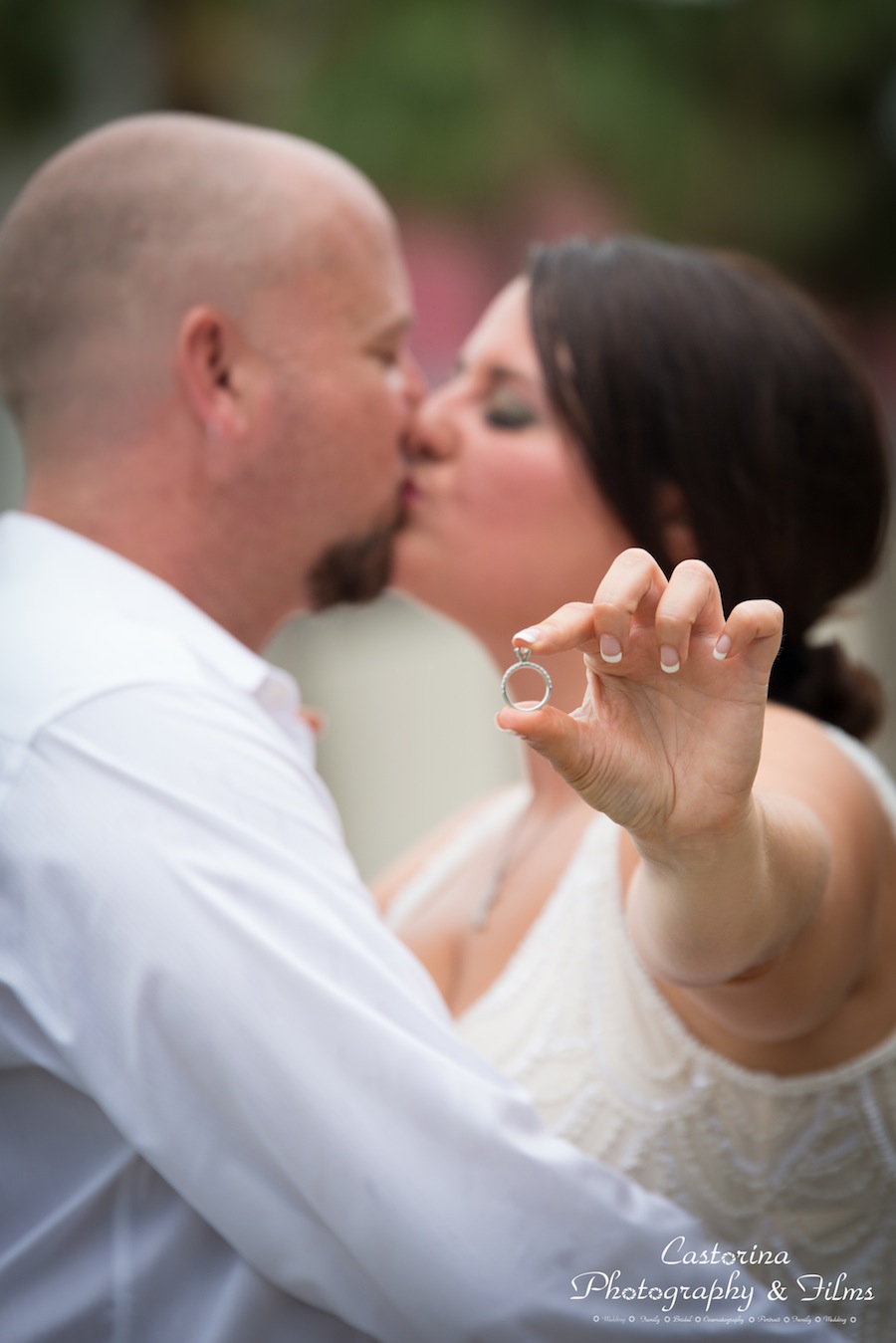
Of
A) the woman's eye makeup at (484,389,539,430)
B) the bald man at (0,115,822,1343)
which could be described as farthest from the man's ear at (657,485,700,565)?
the bald man at (0,115,822,1343)

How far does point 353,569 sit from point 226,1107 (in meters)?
1.04

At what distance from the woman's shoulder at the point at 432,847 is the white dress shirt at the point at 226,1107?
1.21 meters

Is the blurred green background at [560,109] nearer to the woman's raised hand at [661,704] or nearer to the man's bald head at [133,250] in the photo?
the man's bald head at [133,250]

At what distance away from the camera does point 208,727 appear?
1.61 metres

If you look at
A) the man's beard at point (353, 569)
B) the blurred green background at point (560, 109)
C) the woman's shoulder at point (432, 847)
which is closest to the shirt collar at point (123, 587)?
the man's beard at point (353, 569)

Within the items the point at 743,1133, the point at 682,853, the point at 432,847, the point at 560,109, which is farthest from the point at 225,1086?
the point at 560,109

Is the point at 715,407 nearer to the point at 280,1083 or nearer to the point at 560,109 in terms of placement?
the point at 280,1083

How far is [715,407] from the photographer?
85.7 inches

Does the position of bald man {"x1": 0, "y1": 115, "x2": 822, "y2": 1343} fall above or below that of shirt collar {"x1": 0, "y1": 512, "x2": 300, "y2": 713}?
below

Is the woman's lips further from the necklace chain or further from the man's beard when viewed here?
the necklace chain

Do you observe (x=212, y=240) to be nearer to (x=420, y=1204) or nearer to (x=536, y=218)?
(x=420, y=1204)

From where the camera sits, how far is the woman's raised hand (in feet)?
3.75

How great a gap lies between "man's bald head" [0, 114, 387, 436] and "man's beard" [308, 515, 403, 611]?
41 centimetres

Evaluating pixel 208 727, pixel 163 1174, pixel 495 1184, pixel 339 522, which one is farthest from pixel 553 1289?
pixel 339 522
